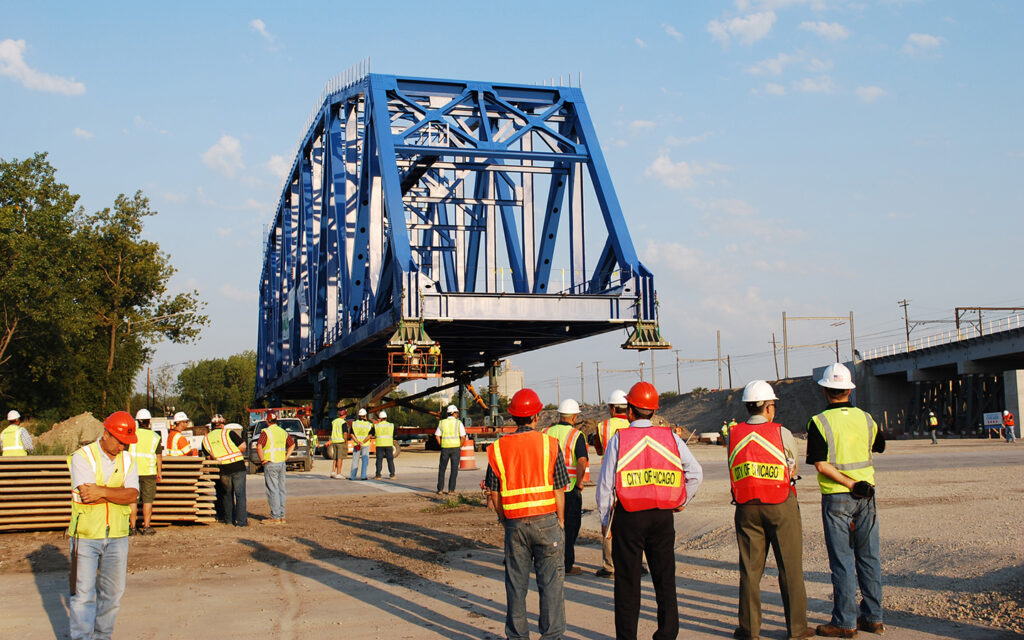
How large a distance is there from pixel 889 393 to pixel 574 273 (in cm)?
4003

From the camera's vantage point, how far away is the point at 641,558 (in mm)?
5883

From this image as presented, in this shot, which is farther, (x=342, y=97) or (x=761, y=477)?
(x=342, y=97)

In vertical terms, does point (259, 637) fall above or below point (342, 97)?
below

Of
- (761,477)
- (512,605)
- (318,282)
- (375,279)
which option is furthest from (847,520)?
(318,282)

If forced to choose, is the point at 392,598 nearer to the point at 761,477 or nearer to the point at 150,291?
the point at 761,477

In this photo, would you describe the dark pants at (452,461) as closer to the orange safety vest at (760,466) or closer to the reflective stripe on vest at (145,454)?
the reflective stripe on vest at (145,454)

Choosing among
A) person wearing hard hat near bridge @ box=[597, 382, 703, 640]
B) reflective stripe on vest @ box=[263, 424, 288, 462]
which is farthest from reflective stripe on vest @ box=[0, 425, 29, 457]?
person wearing hard hat near bridge @ box=[597, 382, 703, 640]

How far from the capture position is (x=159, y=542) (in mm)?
11555

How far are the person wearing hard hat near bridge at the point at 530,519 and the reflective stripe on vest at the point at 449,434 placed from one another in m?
11.5

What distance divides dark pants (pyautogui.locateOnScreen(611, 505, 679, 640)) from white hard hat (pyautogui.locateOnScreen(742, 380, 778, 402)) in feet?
3.64

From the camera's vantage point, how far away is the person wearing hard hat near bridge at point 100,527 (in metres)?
6.12

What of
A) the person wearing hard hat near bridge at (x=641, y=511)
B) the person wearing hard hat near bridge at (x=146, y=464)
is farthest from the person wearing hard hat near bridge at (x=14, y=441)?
the person wearing hard hat near bridge at (x=641, y=511)

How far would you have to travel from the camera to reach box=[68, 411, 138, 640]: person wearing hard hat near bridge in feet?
20.1

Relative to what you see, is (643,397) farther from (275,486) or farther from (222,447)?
(222,447)
